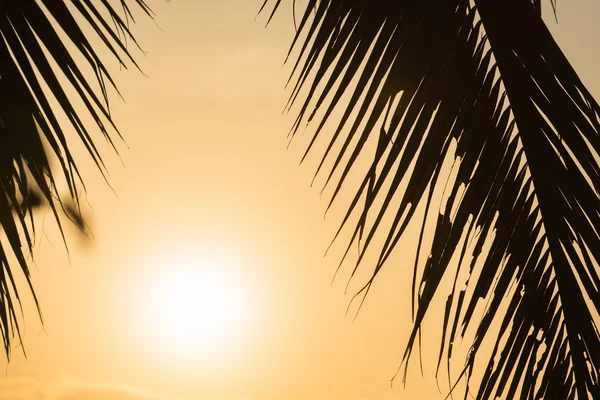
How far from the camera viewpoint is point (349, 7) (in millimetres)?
1225

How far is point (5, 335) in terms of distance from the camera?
1.07 metres

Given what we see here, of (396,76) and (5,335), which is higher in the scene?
(396,76)

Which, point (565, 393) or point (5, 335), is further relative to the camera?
point (565, 393)

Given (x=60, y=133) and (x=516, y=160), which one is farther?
(x=516, y=160)

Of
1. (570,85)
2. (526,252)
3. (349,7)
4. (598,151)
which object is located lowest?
(526,252)

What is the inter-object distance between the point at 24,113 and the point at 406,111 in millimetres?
693

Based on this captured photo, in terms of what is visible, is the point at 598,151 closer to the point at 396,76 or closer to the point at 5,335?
the point at 396,76

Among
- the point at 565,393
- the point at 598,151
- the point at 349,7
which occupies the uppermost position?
the point at 349,7

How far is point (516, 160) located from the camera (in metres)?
1.24

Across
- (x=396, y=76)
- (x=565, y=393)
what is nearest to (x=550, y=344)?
(x=565, y=393)

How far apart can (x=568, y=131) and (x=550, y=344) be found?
0.42m

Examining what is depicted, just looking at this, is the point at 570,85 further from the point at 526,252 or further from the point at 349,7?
the point at 349,7

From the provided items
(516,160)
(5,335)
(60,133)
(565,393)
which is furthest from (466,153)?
(5,335)

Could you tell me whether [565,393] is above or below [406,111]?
below
